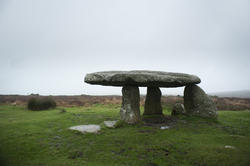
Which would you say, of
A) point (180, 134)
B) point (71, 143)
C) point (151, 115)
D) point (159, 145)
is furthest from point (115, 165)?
point (151, 115)

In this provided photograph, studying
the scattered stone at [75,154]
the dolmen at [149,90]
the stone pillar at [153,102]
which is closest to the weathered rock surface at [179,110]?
the dolmen at [149,90]

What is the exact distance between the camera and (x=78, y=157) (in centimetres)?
493

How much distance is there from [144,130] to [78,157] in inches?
147

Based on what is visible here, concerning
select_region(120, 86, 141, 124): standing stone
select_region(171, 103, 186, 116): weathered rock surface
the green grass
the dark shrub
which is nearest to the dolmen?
select_region(120, 86, 141, 124): standing stone

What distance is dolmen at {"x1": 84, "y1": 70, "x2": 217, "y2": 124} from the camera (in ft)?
26.7

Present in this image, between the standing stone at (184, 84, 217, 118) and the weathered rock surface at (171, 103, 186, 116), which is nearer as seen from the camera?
the standing stone at (184, 84, 217, 118)

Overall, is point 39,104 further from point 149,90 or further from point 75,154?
point 75,154

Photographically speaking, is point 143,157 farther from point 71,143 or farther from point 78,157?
point 71,143

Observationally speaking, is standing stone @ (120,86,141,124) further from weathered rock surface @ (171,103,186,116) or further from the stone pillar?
weathered rock surface @ (171,103,186,116)

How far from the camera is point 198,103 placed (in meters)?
10.7

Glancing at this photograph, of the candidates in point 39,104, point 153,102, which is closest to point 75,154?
point 153,102

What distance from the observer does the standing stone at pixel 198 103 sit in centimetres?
1027

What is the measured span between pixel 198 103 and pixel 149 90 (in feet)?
11.3

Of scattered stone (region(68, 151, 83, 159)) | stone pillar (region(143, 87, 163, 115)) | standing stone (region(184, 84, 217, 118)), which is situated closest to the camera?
scattered stone (region(68, 151, 83, 159))
